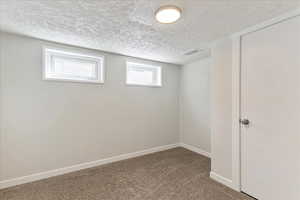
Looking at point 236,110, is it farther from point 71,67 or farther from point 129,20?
point 71,67

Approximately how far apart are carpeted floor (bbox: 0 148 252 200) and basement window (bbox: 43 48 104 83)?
161cm

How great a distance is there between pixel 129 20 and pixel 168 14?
1.53ft

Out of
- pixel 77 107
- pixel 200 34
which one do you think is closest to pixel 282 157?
pixel 200 34

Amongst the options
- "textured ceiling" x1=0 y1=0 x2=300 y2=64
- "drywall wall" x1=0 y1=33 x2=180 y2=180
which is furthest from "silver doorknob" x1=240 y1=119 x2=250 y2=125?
"drywall wall" x1=0 y1=33 x2=180 y2=180

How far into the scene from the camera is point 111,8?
1469mm

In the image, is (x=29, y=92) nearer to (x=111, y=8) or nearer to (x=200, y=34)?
(x=111, y=8)

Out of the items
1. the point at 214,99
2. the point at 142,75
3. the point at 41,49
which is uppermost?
the point at 41,49

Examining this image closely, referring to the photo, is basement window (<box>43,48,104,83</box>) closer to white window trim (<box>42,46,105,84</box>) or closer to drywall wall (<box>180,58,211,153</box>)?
white window trim (<box>42,46,105,84</box>)

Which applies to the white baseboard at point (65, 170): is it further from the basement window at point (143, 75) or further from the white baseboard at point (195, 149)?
the basement window at point (143, 75)

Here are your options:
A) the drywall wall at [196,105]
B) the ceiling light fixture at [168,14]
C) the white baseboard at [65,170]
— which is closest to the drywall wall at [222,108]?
the drywall wall at [196,105]

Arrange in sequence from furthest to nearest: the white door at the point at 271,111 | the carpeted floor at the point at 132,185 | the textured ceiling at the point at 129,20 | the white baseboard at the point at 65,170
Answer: the white baseboard at the point at 65,170 < the carpeted floor at the point at 132,185 < the white door at the point at 271,111 < the textured ceiling at the point at 129,20

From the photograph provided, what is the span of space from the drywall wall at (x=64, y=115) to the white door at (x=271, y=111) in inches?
77.1

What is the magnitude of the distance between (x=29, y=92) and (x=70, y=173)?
145 cm

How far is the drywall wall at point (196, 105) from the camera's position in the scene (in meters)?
3.28
